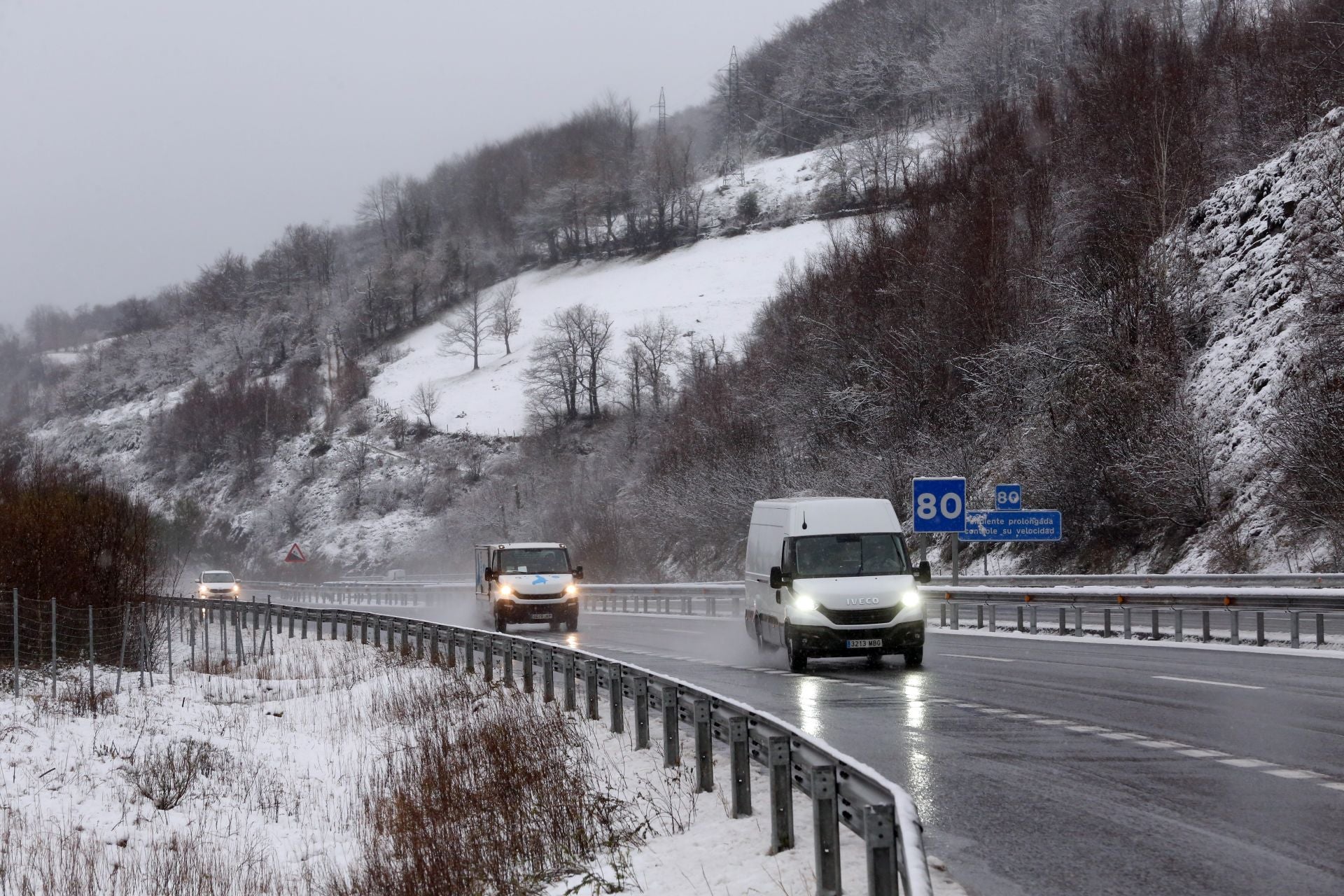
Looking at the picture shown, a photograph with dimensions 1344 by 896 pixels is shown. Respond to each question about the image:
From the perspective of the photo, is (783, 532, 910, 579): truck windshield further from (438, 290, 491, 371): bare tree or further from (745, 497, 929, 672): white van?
(438, 290, 491, 371): bare tree

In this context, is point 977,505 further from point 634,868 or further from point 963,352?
point 634,868

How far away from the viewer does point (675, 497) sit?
61750mm

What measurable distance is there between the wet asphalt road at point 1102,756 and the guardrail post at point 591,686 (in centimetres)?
187

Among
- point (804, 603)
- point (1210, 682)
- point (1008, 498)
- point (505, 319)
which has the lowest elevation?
point (1210, 682)

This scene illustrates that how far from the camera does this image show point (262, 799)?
1579 centimetres

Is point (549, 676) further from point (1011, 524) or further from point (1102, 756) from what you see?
point (1011, 524)

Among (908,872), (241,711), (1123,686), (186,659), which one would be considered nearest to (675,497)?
(186,659)

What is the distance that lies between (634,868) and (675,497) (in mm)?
53019

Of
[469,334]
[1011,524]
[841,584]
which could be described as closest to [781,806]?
[841,584]

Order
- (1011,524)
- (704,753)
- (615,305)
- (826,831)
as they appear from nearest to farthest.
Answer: (826,831)
(704,753)
(1011,524)
(615,305)

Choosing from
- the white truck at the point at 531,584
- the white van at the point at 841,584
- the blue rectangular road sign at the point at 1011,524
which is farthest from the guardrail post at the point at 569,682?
the blue rectangular road sign at the point at 1011,524

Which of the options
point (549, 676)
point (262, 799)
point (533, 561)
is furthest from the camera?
point (533, 561)

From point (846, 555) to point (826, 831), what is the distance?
44.3 ft

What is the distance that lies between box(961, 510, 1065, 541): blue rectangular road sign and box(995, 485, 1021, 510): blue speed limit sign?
850mm
